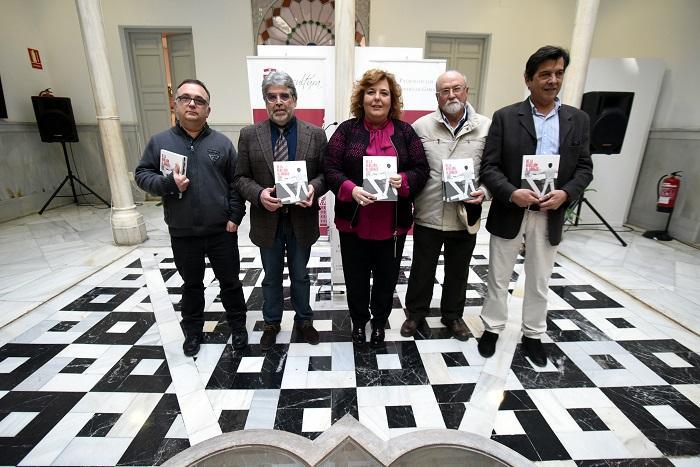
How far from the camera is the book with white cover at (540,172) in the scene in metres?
1.96

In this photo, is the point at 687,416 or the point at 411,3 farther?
the point at 411,3

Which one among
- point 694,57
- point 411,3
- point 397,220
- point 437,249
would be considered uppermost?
point 411,3

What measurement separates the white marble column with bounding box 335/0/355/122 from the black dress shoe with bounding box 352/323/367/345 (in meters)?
1.90

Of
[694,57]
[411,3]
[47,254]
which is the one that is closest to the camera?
[47,254]

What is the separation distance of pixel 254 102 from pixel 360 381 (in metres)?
2.60

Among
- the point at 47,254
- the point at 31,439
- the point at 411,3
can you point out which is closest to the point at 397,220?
the point at 31,439

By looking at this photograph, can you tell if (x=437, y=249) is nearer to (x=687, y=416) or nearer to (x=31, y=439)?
(x=687, y=416)

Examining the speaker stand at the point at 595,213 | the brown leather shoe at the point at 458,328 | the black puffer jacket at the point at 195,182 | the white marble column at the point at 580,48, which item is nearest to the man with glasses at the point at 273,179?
the black puffer jacket at the point at 195,182

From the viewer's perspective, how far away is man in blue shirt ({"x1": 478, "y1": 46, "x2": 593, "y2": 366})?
1.97 m

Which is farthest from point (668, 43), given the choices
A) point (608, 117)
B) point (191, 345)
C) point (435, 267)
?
point (191, 345)

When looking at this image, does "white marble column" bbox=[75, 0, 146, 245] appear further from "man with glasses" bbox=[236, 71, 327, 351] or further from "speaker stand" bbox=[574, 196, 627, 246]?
"speaker stand" bbox=[574, 196, 627, 246]

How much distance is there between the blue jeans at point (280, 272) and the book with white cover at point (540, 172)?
1.37 metres

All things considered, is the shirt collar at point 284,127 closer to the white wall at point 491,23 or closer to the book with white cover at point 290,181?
the book with white cover at point 290,181

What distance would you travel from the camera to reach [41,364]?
236 centimetres
